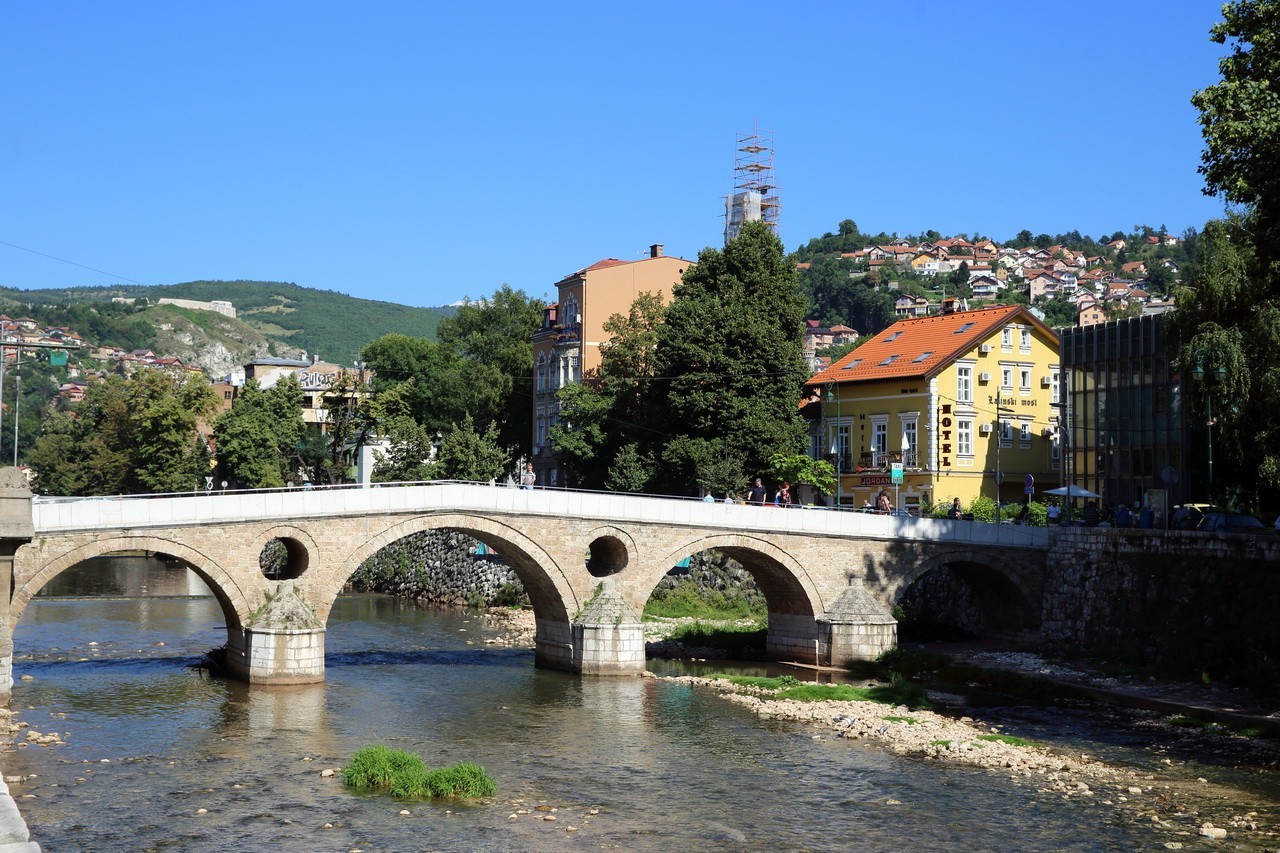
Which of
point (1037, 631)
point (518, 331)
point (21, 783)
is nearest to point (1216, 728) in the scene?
point (1037, 631)

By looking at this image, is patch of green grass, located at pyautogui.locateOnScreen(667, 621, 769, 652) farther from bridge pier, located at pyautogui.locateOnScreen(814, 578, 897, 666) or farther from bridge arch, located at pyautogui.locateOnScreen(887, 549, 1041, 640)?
bridge arch, located at pyautogui.locateOnScreen(887, 549, 1041, 640)

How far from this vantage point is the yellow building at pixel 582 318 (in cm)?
5769

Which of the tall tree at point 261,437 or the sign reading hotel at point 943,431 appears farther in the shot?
the tall tree at point 261,437

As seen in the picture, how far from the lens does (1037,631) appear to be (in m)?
38.2

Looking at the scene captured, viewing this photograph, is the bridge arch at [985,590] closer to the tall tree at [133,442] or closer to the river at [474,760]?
the river at [474,760]

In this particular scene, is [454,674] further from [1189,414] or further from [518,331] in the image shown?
[518,331]

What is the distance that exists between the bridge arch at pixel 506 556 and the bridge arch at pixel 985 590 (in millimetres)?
8999

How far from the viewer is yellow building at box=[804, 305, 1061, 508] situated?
158 ft

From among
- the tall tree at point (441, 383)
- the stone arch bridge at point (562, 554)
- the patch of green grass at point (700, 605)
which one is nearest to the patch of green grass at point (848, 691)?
the stone arch bridge at point (562, 554)

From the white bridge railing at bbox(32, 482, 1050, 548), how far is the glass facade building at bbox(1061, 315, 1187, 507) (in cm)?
459

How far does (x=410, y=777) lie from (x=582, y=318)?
123 ft

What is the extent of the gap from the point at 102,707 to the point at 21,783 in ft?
21.8

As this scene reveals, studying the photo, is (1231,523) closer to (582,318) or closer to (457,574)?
(457,574)

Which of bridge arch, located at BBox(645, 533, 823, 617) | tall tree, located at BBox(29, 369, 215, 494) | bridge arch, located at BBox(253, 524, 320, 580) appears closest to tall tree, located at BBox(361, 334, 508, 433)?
tall tree, located at BBox(29, 369, 215, 494)
